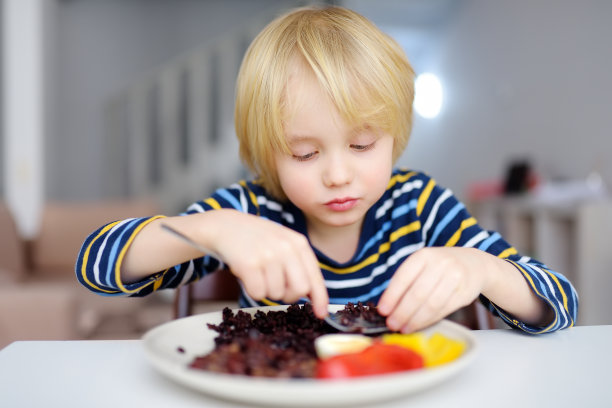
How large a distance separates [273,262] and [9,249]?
3.20 m

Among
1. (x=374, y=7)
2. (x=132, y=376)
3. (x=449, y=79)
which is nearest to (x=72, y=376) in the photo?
(x=132, y=376)

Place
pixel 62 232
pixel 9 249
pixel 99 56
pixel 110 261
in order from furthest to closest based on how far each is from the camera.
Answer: pixel 99 56 < pixel 62 232 < pixel 9 249 < pixel 110 261

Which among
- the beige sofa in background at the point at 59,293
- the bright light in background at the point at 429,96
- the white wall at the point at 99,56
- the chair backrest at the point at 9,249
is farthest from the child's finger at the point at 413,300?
the white wall at the point at 99,56

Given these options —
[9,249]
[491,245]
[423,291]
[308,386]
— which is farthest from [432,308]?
[9,249]

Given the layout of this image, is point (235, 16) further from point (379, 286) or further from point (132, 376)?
point (132, 376)

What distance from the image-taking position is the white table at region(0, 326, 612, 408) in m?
0.43

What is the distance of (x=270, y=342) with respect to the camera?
1.75ft

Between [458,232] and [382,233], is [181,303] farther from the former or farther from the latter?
[458,232]

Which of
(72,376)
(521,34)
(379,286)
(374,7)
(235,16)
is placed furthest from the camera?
(235,16)

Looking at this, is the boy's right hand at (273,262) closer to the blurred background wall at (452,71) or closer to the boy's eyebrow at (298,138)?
the boy's eyebrow at (298,138)

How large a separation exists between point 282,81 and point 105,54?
18.2ft

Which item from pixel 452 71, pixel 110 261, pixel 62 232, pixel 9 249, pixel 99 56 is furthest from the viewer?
pixel 99 56

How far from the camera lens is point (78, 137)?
565 cm

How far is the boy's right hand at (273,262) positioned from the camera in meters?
0.54
